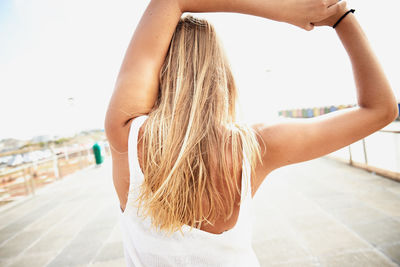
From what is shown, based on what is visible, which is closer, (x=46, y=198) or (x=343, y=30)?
(x=343, y=30)

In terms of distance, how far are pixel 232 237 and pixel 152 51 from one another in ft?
2.16

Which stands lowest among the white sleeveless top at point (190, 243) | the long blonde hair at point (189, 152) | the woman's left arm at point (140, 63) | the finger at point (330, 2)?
the white sleeveless top at point (190, 243)

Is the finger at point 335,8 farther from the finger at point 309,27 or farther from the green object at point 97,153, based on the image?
the green object at point 97,153

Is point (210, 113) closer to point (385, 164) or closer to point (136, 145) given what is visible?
point (136, 145)

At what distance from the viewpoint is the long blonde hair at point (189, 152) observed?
0.72 meters

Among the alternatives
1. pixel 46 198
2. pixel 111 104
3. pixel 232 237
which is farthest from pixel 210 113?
pixel 46 198

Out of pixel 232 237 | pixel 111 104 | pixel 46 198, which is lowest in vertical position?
pixel 46 198

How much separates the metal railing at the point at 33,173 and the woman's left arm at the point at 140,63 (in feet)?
21.8

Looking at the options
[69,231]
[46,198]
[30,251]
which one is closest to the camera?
[30,251]

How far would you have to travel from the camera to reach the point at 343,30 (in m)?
0.78

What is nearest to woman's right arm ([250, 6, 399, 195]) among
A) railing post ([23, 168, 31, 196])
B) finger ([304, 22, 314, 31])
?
finger ([304, 22, 314, 31])

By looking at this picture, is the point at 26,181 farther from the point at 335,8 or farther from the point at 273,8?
the point at 335,8

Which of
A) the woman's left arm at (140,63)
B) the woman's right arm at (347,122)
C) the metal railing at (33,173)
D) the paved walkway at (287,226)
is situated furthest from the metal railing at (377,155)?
the metal railing at (33,173)

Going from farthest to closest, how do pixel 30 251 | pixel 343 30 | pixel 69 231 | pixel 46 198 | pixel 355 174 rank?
pixel 46 198
pixel 355 174
pixel 69 231
pixel 30 251
pixel 343 30
